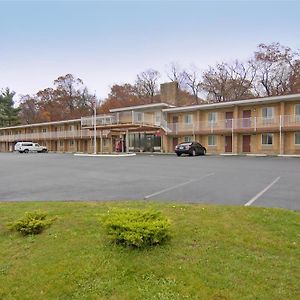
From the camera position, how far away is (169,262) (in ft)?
14.5

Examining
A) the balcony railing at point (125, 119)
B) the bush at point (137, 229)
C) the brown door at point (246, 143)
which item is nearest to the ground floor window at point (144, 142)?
the balcony railing at point (125, 119)

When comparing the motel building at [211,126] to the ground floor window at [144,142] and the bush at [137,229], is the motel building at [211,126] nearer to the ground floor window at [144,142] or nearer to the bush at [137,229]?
the ground floor window at [144,142]

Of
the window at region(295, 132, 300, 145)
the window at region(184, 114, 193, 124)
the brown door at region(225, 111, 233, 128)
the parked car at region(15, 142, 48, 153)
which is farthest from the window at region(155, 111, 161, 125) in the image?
the parked car at region(15, 142, 48, 153)

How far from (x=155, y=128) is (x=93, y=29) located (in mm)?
22935

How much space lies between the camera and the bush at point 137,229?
4762 millimetres

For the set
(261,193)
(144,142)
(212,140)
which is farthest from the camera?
(144,142)

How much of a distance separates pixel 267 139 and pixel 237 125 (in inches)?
129

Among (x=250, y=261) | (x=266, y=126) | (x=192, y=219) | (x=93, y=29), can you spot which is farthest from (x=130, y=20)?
(x=266, y=126)

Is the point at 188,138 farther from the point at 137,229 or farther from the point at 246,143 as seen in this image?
the point at 137,229

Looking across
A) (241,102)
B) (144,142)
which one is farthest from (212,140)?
(144,142)

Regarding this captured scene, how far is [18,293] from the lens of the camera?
3.96 m

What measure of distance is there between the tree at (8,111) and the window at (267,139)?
197ft

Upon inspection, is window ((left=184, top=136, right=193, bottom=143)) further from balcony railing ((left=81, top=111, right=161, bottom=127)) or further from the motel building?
balcony railing ((left=81, top=111, right=161, bottom=127))

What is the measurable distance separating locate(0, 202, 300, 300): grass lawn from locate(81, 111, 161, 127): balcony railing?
2988 cm
